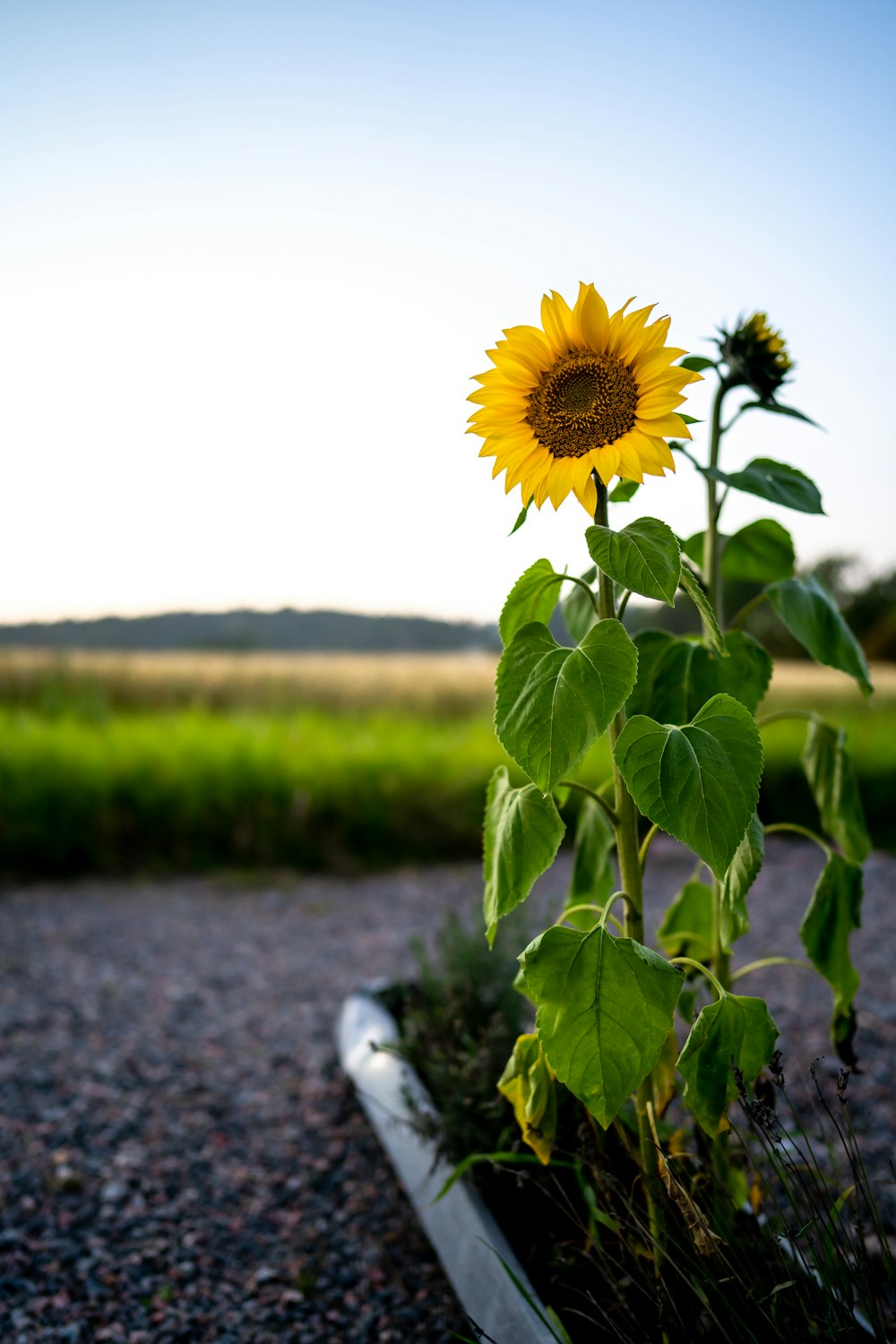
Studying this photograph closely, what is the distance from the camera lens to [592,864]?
1.59m

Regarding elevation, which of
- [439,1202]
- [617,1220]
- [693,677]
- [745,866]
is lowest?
[439,1202]

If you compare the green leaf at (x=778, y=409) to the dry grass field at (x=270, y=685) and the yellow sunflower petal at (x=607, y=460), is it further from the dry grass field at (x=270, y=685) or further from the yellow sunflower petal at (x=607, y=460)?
the dry grass field at (x=270, y=685)

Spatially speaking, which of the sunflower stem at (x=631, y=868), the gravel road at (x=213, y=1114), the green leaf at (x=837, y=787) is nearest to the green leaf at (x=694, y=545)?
the green leaf at (x=837, y=787)

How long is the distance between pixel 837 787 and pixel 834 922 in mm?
211

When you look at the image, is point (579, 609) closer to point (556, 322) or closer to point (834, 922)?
point (556, 322)

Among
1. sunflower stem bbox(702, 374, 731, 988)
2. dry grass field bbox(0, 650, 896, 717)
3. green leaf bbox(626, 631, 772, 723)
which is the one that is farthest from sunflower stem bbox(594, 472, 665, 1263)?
dry grass field bbox(0, 650, 896, 717)

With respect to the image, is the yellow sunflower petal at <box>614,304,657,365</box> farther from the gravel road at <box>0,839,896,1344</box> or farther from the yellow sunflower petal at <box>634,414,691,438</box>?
the gravel road at <box>0,839,896,1344</box>

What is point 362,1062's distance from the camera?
88.1 inches

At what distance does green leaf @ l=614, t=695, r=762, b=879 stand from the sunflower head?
0.56 m

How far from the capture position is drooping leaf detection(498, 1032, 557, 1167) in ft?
4.08

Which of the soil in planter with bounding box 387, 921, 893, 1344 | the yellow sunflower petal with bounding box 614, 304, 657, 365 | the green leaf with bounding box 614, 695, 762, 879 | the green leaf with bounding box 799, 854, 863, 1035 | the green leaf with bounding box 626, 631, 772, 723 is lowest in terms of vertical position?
the soil in planter with bounding box 387, 921, 893, 1344

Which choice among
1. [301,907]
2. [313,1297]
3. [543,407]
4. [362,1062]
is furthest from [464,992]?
[301,907]

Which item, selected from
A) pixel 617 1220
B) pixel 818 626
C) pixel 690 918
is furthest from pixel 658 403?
pixel 617 1220

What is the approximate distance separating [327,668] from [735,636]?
8080 millimetres
